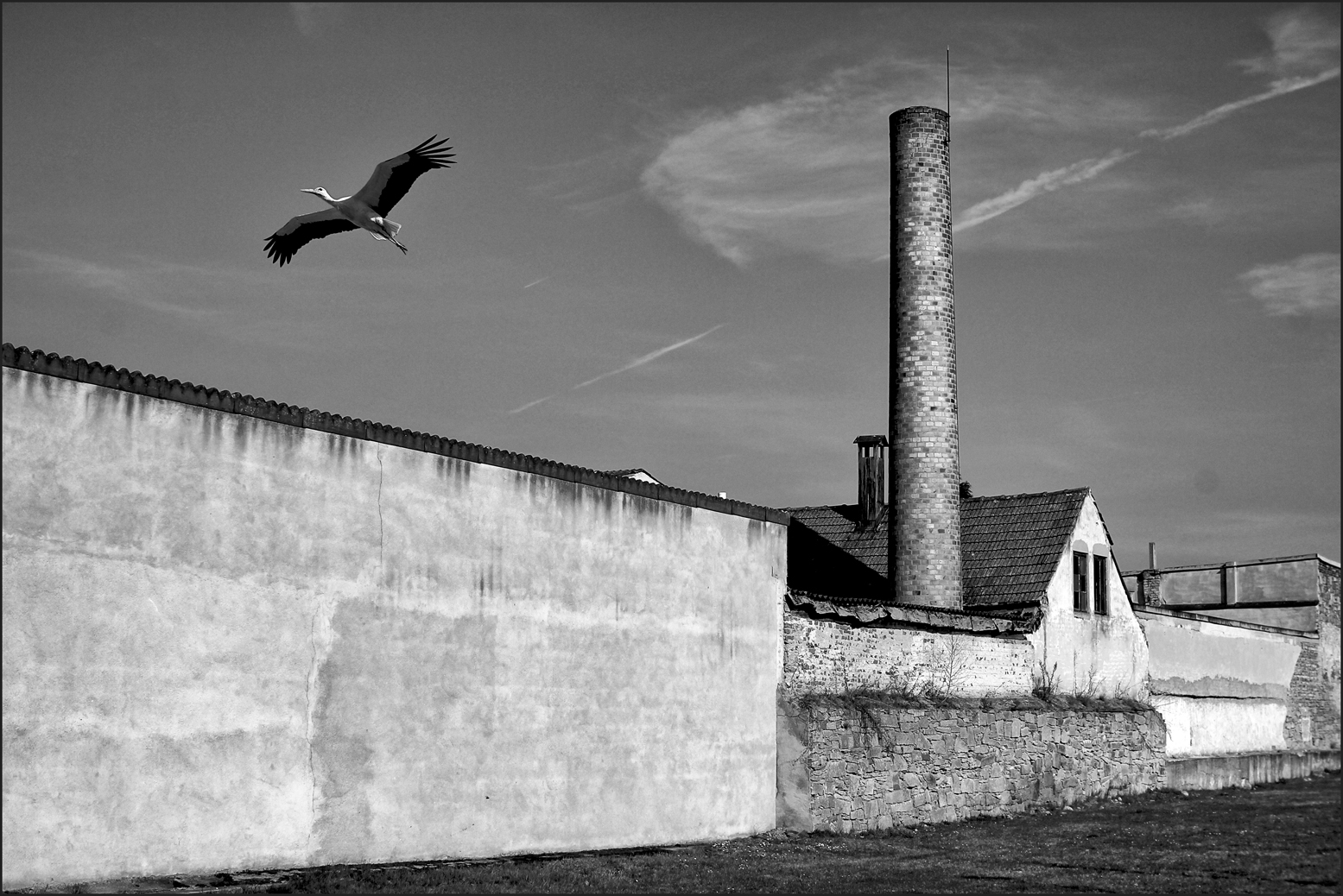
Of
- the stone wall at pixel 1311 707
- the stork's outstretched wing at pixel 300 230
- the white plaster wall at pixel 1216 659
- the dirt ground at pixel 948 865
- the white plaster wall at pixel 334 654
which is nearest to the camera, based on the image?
the white plaster wall at pixel 334 654

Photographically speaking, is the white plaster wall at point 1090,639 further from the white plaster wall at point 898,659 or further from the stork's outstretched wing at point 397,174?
the stork's outstretched wing at point 397,174

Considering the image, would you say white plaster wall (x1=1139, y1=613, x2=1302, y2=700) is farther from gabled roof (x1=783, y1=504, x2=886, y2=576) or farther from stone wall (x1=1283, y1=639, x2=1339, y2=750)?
gabled roof (x1=783, y1=504, x2=886, y2=576)

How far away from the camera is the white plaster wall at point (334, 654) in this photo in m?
10.5

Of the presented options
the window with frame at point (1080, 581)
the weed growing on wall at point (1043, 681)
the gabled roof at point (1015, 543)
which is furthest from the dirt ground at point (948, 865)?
the window with frame at point (1080, 581)

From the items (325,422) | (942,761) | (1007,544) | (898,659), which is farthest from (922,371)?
(325,422)

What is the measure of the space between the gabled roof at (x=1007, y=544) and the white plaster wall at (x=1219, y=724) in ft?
14.5

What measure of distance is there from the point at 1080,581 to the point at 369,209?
15.8m

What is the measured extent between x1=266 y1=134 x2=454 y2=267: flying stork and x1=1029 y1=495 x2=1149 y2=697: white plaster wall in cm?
1335

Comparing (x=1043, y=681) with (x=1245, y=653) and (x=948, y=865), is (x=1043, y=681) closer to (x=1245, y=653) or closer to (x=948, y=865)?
(x=948, y=865)

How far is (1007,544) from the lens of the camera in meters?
25.3

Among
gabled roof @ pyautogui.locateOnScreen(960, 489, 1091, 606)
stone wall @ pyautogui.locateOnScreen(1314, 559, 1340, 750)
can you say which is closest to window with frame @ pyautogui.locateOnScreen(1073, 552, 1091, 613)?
gabled roof @ pyautogui.locateOnScreen(960, 489, 1091, 606)

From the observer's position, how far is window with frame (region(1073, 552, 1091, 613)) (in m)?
24.8

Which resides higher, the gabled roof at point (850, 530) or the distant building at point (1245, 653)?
the gabled roof at point (850, 530)

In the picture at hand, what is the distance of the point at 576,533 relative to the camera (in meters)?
15.0
